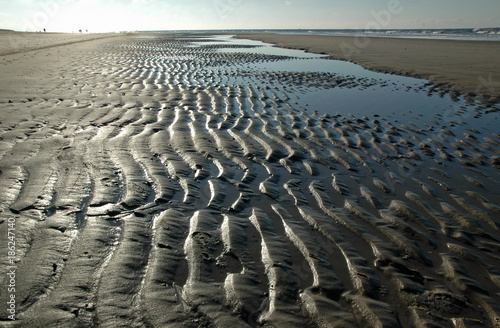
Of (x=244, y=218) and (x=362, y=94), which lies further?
(x=362, y=94)

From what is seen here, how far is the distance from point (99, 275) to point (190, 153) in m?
2.65

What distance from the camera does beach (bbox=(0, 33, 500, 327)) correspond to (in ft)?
7.34

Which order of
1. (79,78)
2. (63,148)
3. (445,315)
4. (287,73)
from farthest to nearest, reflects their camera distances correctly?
(287,73), (79,78), (63,148), (445,315)

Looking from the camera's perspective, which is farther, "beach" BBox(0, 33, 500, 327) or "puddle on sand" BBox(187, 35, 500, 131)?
"puddle on sand" BBox(187, 35, 500, 131)

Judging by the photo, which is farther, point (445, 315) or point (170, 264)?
point (170, 264)

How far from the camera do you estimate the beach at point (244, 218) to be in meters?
2.24

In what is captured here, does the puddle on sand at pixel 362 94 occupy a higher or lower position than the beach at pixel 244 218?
lower

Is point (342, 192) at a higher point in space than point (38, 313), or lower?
lower

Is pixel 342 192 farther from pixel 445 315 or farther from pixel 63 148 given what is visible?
pixel 63 148

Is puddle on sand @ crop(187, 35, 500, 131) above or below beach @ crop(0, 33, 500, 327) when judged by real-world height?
below

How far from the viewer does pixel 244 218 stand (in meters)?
3.32

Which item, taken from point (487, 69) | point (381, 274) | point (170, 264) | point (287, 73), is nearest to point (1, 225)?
point (170, 264)

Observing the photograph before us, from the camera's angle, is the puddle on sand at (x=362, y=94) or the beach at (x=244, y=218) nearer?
the beach at (x=244, y=218)

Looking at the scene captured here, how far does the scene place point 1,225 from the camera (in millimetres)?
2861
